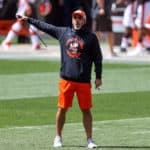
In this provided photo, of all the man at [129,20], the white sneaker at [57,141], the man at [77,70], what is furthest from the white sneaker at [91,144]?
the man at [129,20]

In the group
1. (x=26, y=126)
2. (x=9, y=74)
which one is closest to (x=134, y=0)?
(x=9, y=74)

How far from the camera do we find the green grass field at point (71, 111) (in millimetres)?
10922

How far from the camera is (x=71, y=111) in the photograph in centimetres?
1381

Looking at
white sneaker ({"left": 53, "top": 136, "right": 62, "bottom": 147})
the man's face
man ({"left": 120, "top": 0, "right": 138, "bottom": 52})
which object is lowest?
man ({"left": 120, "top": 0, "right": 138, "bottom": 52})

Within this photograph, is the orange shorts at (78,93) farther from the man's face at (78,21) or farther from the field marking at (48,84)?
the field marking at (48,84)

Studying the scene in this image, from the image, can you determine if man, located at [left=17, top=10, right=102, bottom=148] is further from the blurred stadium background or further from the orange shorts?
the blurred stadium background

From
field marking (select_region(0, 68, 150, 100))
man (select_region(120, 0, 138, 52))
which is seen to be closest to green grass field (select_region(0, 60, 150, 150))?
field marking (select_region(0, 68, 150, 100))

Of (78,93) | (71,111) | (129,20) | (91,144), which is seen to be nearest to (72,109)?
(71,111)

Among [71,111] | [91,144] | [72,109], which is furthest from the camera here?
[72,109]

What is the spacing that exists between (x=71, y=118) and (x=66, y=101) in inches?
95.8

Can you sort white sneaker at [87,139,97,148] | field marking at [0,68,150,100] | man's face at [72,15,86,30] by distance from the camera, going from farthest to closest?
field marking at [0,68,150,100] → man's face at [72,15,86,30] → white sneaker at [87,139,97,148]

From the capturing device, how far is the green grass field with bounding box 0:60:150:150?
1092 cm

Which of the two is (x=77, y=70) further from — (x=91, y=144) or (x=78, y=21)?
(x=91, y=144)

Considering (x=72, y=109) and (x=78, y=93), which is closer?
(x=78, y=93)
